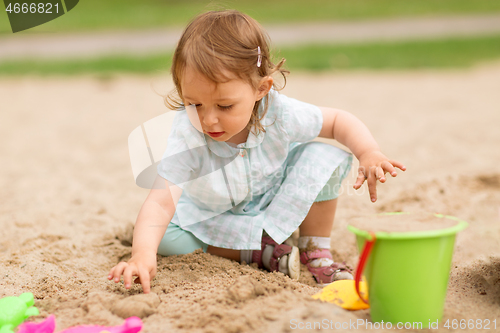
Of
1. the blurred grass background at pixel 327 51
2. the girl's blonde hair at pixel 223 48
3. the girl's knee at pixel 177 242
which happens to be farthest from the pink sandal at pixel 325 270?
the blurred grass background at pixel 327 51

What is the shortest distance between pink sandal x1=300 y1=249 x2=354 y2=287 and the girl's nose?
0.61 m

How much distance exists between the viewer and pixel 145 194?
2488 millimetres

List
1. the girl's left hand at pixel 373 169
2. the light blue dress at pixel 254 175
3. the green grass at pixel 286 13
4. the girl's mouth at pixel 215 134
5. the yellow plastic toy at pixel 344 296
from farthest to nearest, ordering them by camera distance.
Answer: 1. the green grass at pixel 286 13
2. the light blue dress at pixel 254 175
3. the girl's mouth at pixel 215 134
4. the girl's left hand at pixel 373 169
5. the yellow plastic toy at pixel 344 296

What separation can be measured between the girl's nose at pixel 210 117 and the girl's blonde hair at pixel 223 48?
0.31ft

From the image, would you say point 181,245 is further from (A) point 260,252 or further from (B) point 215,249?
(A) point 260,252

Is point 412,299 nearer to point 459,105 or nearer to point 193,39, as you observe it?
point 193,39

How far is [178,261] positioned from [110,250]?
0.32 metres

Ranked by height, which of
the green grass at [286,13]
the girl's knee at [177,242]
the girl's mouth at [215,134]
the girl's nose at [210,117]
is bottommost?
the girl's knee at [177,242]

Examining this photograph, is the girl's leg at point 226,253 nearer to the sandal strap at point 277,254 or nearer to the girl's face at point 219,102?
the sandal strap at point 277,254

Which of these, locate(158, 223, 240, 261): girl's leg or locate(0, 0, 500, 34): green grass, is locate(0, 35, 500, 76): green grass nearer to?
locate(0, 0, 500, 34): green grass

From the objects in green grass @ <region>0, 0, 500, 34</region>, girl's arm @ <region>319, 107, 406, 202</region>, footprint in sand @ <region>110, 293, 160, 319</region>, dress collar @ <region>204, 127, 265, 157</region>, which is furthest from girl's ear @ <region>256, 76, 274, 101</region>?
Answer: green grass @ <region>0, 0, 500, 34</region>

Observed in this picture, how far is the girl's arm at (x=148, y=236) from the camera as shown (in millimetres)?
1297

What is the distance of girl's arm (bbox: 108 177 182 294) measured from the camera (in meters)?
1.30

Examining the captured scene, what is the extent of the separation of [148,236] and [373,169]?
0.70m
